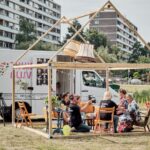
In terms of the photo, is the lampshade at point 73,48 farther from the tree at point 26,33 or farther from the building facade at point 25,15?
the building facade at point 25,15

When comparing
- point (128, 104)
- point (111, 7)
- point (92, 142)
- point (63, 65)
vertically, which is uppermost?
point (111, 7)

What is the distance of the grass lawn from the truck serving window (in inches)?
190

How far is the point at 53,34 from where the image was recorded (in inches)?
4727

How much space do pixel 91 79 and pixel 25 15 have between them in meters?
87.1

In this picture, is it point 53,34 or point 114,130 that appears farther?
point 53,34

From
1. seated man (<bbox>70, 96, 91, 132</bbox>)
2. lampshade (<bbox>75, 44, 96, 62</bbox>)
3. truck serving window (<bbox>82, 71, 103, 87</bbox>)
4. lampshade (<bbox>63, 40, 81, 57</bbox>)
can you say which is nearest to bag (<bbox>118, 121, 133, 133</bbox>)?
seated man (<bbox>70, 96, 91, 132</bbox>)

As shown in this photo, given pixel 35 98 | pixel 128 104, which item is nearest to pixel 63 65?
pixel 128 104

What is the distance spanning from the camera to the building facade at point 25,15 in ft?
303

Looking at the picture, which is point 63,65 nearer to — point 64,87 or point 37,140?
point 37,140

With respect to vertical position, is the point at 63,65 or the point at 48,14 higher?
the point at 48,14

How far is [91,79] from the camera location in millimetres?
17672

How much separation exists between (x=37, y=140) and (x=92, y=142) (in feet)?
4.68

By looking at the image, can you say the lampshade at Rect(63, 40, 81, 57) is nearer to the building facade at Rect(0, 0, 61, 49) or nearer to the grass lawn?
the grass lawn

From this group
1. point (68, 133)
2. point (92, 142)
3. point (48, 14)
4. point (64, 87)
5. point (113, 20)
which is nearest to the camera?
point (92, 142)
